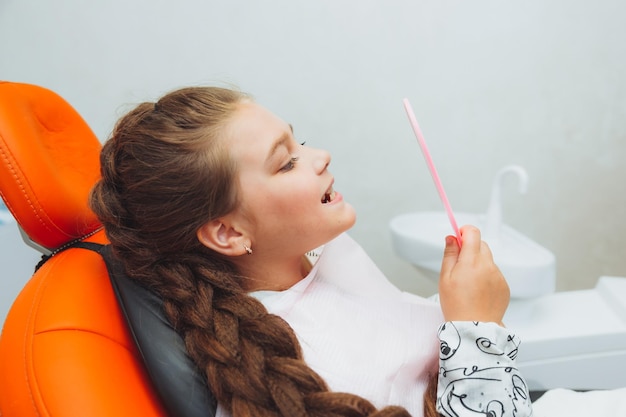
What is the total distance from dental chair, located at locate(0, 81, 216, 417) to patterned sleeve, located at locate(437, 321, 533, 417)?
32 cm

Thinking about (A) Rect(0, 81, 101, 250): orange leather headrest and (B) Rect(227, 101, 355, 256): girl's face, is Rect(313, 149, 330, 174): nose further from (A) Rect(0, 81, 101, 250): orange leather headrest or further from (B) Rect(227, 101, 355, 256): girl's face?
(A) Rect(0, 81, 101, 250): orange leather headrest

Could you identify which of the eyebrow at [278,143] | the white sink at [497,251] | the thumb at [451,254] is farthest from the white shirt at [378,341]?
the white sink at [497,251]

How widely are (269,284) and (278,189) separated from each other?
18cm

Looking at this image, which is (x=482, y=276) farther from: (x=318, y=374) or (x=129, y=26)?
(x=129, y=26)

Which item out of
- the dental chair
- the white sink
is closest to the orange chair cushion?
the dental chair

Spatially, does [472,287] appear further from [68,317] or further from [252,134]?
[68,317]

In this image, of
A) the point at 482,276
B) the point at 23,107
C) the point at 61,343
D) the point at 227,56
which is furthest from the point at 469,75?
the point at 61,343

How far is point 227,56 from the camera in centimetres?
142

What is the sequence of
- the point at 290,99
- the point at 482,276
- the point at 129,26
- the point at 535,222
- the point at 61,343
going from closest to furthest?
the point at 61,343 < the point at 482,276 < the point at 129,26 < the point at 290,99 < the point at 535,222

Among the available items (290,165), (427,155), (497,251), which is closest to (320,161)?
(290,165)

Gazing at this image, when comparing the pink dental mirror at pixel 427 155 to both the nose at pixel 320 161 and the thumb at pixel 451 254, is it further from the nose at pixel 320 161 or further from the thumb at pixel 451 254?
the nose at pixel 320 161

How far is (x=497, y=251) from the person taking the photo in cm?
118

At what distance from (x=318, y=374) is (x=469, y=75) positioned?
3.90 ft

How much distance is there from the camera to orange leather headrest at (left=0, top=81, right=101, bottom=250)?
2.17 ft
